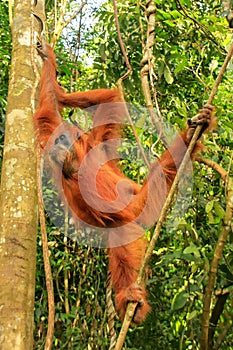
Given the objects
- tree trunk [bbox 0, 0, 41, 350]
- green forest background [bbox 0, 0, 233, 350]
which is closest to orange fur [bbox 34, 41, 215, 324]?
tree trunk [bbox 0, 0, 41, 350]

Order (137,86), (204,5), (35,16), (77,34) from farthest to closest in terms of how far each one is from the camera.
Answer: (77,34), (204,5), (137,86), (35,16)

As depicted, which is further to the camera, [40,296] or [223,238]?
[40,296]

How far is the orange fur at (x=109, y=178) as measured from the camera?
2.08 meters

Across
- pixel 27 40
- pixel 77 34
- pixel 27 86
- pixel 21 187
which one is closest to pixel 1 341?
pixel 21 187

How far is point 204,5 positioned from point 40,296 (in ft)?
8.49

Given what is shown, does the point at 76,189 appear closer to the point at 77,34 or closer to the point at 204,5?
the point at 204,5

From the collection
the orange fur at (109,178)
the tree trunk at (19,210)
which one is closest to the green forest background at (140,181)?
the orange fur at (109,178)

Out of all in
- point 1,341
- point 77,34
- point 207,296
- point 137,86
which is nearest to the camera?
point 1,341

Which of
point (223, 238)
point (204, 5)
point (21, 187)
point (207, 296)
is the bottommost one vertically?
point (207, 296)

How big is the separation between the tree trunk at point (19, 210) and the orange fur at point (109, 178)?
5.1 inches

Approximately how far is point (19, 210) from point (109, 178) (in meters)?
0.65

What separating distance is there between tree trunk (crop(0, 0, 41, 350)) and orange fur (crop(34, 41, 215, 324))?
0.43ft

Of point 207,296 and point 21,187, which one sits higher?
point 21,187

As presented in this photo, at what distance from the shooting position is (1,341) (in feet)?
5.05
